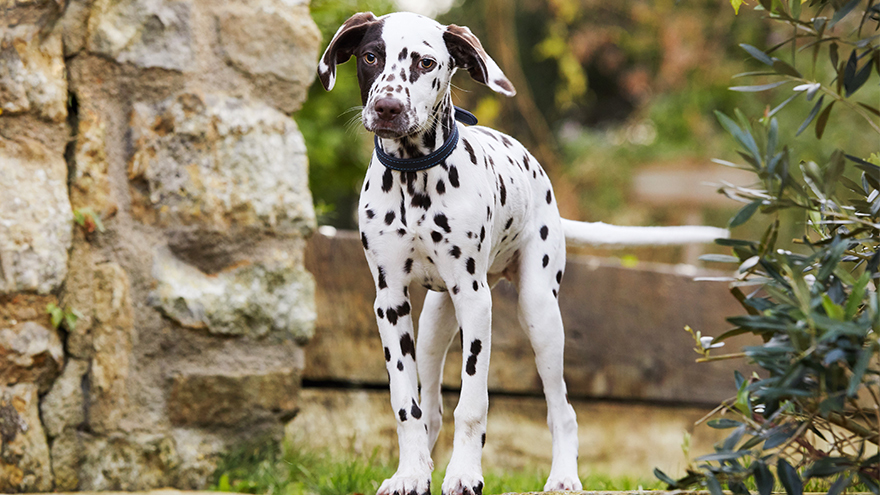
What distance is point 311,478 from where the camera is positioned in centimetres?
327

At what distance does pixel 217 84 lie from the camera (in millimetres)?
3305

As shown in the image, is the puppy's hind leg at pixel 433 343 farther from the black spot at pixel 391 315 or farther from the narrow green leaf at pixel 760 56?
the narrow green leaf at pixel 760 56

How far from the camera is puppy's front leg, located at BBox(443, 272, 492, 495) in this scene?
2.33 m

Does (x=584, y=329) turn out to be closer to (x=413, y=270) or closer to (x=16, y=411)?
(x=413, y=270)

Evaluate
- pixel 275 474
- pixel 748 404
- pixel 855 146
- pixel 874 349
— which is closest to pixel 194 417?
pixel 275 474

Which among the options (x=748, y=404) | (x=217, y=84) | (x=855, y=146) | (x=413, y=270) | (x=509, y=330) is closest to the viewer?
(x=748, y=404)

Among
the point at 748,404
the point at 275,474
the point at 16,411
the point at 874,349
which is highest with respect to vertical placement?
the point at 874,349

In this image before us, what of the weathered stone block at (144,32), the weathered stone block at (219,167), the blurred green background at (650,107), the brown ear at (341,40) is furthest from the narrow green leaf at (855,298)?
the blurred green background at (650,107)

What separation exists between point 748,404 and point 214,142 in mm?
2334

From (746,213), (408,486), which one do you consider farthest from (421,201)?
(746,213)

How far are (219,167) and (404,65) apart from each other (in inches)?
52.2

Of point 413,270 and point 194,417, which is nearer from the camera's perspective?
point 413,270

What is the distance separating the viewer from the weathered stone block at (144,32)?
3094mm

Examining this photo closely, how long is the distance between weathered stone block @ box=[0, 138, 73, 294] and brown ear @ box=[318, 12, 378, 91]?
126cm
